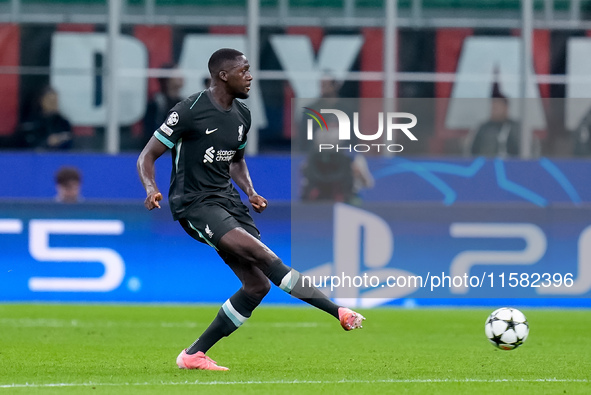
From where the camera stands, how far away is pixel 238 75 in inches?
283

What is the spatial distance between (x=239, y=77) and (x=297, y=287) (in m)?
1.37

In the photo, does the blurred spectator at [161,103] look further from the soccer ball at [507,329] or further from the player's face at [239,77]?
the soccer ball at [507,329]

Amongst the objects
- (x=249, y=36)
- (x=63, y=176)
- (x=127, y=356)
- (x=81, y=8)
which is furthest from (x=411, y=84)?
(x=127, y=356)

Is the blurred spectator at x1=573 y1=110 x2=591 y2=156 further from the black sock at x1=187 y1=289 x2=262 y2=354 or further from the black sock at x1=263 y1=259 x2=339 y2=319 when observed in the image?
the black sock at x1=263 y1=259 x2=339 y2=319

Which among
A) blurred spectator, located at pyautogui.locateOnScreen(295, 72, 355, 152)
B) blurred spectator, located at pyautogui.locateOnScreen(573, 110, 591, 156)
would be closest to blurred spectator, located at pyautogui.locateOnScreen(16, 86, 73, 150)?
blurred spectator, located at pyautogui.locateOnScreen(295, 72, 355, 152)

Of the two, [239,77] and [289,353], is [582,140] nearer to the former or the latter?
[289,353]

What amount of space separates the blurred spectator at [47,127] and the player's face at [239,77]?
9.85m

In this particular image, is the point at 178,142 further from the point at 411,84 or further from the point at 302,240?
the point at 411,84

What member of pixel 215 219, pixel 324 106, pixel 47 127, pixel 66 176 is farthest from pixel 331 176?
pixel 215 219

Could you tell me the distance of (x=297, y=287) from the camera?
687 cm

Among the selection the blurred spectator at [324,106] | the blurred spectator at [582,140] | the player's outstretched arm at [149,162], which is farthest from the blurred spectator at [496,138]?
the player's outstretched arm at [149,162]

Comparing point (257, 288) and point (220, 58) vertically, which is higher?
point (220, 58)

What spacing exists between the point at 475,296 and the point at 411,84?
6319mm

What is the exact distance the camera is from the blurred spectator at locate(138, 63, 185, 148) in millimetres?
16766
